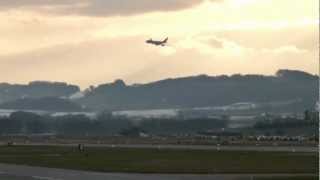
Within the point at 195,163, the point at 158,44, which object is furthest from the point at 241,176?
the point at 158,44

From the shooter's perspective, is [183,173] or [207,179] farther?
[183,173]

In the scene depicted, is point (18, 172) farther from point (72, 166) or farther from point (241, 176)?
point (241, 176)

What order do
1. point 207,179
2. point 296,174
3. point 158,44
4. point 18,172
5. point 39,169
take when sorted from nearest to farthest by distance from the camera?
1. point 207,179
2. point 296,174
3. point 18,172
4. point 39,169
5. point 158,44

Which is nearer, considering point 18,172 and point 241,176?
point 241,176

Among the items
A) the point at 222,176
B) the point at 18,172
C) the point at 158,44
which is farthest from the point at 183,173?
the point at 158,44

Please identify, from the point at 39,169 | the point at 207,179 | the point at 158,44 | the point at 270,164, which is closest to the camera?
the point at 207,179

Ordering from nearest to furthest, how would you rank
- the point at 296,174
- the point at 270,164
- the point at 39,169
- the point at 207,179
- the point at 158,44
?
the point at 207,179 < the point at 296,174 < the point at 39,169 < the point at 270,164 < the point at 158,44

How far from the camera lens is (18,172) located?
218ft

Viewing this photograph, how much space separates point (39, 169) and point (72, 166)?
16.4ft

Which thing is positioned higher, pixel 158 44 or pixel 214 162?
pixel 158 44

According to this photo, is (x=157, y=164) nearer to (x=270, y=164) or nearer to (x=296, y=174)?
(x=270, y=164)

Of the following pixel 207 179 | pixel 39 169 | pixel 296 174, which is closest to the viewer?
pixel 207 179

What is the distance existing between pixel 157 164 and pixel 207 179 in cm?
2181

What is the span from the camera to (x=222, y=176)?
6022cm
